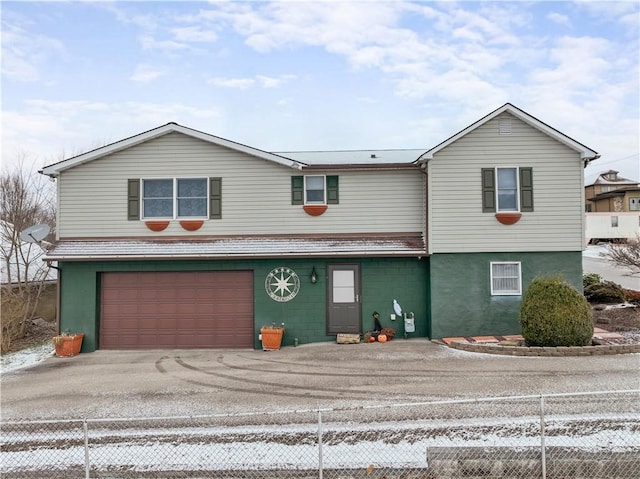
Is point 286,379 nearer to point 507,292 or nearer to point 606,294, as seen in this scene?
point 507,292

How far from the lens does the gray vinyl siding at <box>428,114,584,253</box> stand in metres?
14.0

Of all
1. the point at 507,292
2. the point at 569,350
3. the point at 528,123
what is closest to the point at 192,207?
the point at 507,292

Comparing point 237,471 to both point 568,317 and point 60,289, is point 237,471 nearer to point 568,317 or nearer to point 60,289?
point 568,317

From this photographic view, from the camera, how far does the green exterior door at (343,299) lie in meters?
14.3

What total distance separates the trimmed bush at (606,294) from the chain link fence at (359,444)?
1112 centimetres

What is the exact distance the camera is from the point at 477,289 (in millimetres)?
13977

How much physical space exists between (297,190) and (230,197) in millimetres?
2145

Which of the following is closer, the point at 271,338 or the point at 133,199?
the point at 271,338

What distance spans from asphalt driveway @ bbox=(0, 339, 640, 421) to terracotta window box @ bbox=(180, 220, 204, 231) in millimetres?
3876

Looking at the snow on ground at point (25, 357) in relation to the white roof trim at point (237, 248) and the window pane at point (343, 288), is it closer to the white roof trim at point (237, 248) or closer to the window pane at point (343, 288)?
the white roof trim at point (237, 248)

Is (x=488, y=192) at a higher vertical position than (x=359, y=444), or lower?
higher

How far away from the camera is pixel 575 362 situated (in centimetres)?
1082

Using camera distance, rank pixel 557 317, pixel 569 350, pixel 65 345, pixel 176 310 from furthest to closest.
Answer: pixel 176 310 → pixel 65 345 → pixel 557 317 → pixel 569 350

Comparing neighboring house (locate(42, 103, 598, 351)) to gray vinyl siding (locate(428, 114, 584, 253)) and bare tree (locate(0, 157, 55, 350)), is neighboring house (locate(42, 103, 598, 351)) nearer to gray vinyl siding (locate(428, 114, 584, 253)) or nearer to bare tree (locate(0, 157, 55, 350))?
gray vinyl siding (locate(428, 114, 584, 253))
